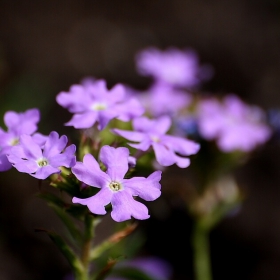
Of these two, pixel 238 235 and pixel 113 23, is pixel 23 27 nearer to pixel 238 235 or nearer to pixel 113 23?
pixel 113 23

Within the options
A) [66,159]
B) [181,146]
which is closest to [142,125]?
[181,146]

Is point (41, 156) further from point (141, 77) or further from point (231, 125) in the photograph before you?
point (141, 77)

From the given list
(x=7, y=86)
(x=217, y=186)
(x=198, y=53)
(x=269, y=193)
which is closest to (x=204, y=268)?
(x=217, y=186)

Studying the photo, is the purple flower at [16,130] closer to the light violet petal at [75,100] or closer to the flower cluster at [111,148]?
the flower cluster at [111,148]

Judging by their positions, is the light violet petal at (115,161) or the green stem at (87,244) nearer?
the light violet petal at (115,161)

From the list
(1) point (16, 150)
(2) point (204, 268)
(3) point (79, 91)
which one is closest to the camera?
(1) point (16, 150)

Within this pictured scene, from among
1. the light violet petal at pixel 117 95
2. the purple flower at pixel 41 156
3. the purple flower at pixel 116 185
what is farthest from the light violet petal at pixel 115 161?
the light violet petal at pixel 117 95

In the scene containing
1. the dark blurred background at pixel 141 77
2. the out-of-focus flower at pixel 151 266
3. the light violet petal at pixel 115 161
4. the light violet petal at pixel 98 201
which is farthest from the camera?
the dark blurred background at pixel 141 77
